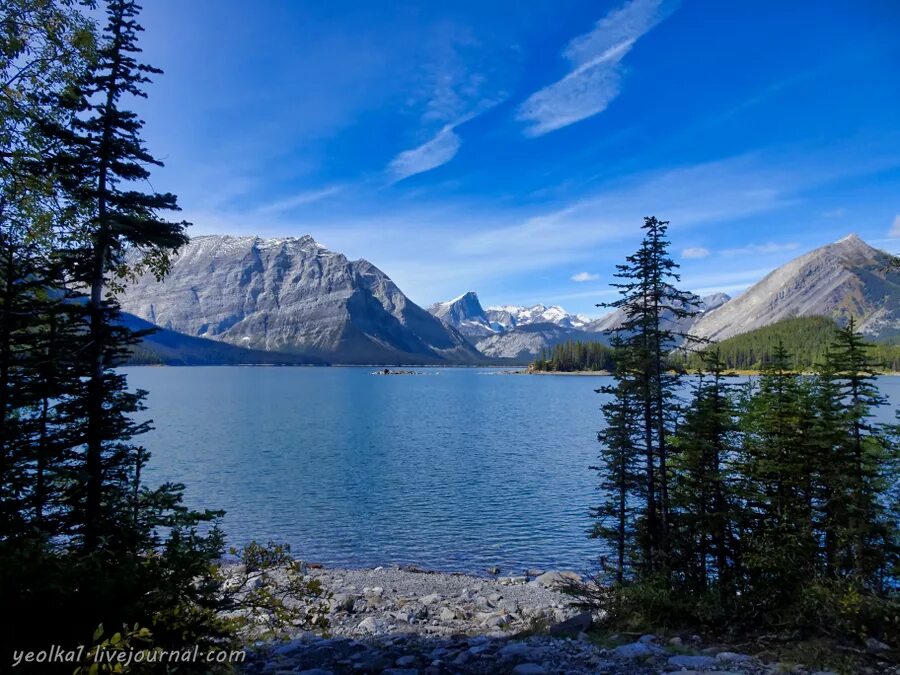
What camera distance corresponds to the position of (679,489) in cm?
2673

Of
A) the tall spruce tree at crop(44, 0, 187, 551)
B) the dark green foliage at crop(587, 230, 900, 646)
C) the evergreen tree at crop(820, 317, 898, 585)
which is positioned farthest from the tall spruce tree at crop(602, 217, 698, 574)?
the tall spruce tree at crop(44, 0, 187, 551)

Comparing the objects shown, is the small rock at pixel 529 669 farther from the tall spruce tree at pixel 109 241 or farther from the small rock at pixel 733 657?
the tall spruce tree at pixel 109 241

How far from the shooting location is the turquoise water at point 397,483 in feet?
119

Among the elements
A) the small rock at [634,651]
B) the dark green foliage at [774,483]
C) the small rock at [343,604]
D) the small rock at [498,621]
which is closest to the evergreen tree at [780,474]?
the dark green foliage at [774,483]

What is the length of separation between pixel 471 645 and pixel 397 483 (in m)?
37.7

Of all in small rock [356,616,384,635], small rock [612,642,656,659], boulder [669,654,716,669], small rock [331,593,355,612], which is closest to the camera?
boulder [669,654,716,669]

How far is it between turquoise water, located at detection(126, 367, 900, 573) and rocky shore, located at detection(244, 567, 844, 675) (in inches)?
328

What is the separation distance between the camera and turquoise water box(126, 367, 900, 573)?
36219 millimetres

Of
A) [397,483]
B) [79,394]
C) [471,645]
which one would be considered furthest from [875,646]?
[397,483]

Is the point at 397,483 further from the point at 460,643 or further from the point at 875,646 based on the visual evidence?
the point at 875,646

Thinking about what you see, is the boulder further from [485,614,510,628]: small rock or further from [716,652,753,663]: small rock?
[485,614,510,628]: small rock

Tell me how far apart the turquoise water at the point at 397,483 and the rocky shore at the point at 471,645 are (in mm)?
8323

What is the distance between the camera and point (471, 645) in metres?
15.3

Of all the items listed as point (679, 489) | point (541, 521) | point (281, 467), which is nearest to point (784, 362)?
point (679, 489)
